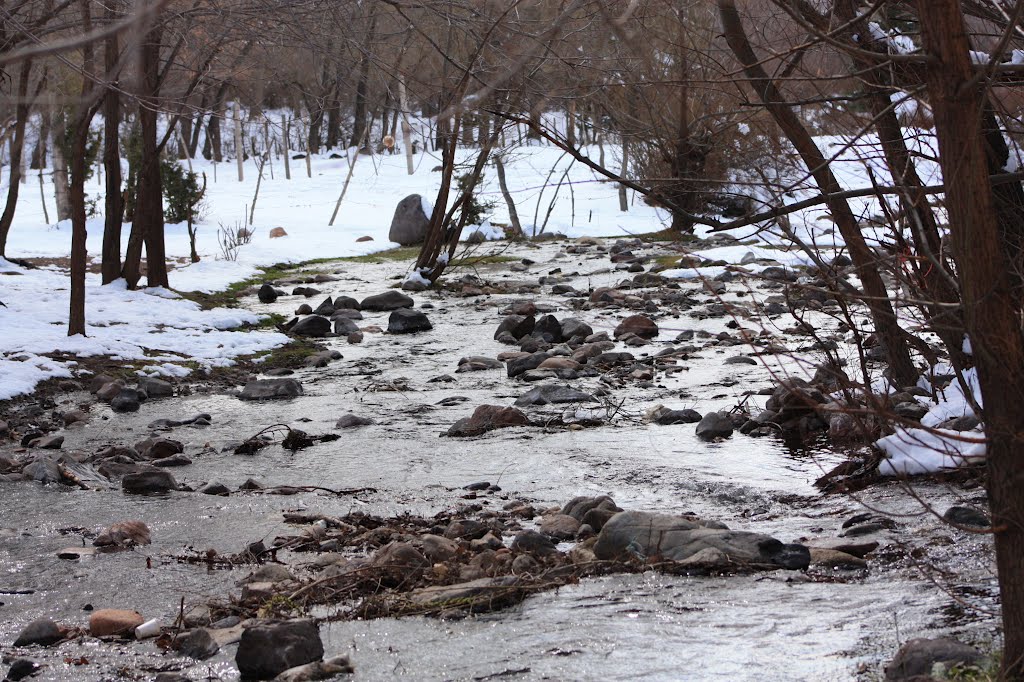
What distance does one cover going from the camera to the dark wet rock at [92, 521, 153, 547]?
182 inches

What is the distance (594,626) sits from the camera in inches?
129

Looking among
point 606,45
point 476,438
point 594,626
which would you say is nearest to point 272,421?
point 476,438

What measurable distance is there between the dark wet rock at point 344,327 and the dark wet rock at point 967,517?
8504 millimetres

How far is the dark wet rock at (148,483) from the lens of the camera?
563 centimetres

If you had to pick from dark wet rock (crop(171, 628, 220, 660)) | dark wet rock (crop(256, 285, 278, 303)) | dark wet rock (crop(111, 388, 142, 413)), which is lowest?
dark wet rock (crop(171, 628, 220, 660))

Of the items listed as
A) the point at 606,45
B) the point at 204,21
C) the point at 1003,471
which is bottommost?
the point at 1003,471

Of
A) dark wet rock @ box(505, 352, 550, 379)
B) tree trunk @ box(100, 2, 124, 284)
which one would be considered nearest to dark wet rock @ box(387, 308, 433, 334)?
dark wet rock @ box(505, 352, 550, 379)

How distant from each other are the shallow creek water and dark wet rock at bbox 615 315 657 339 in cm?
126

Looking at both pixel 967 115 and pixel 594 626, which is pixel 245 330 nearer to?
Result: pixel 594 626

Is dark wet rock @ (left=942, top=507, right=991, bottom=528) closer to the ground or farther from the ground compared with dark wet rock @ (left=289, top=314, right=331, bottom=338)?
closer to the ground

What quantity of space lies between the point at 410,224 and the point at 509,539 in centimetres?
1877

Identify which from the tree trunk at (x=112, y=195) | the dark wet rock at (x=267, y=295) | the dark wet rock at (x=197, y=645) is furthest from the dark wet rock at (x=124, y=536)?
the dark wet rock at (x=267, y=295)

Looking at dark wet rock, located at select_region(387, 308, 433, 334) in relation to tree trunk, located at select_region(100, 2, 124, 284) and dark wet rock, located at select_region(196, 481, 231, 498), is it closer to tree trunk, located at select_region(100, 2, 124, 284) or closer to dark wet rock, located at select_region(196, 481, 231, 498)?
tree trunk, located at select_region(100, 2, 124, 284)

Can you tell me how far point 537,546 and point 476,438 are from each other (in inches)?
107
